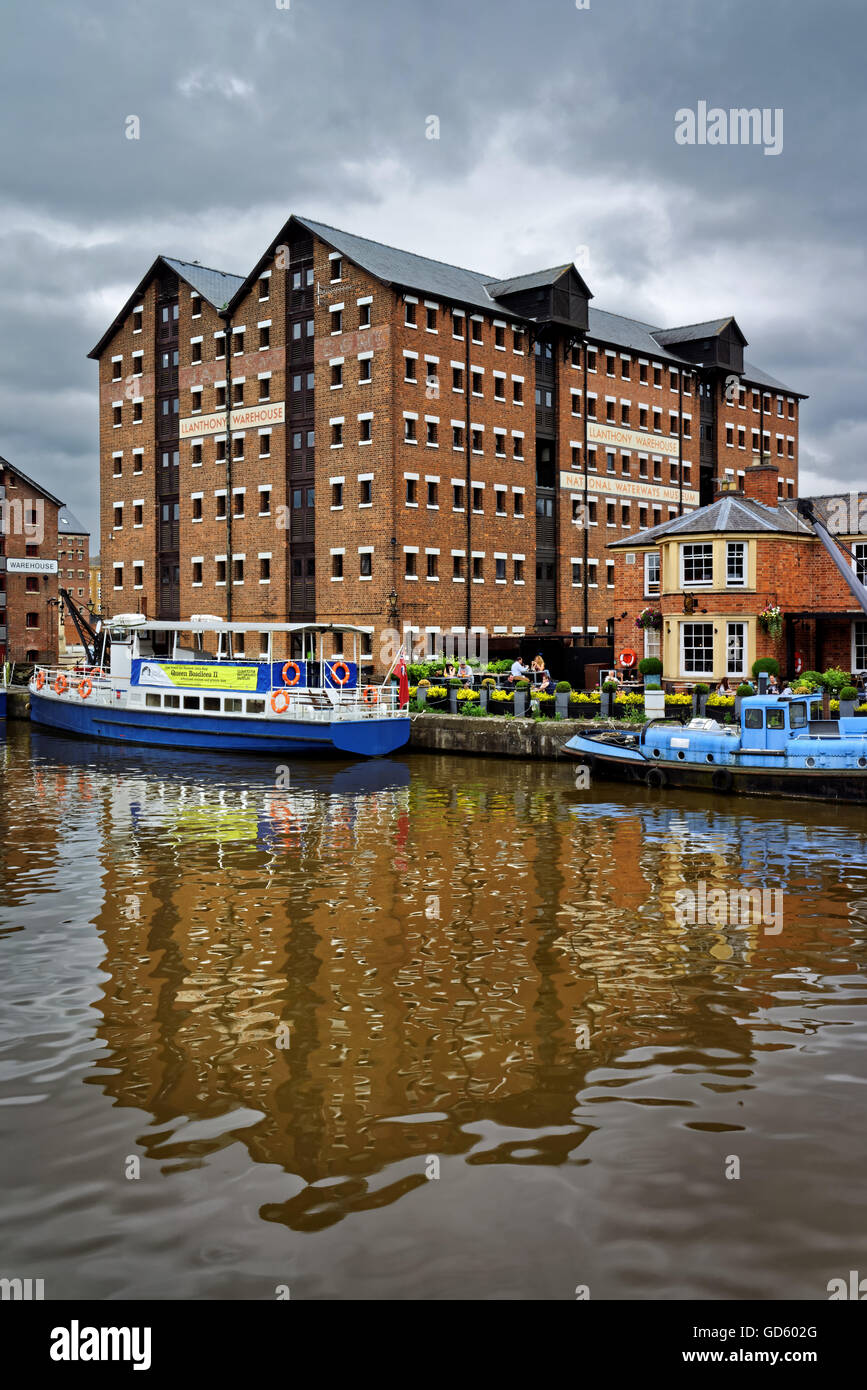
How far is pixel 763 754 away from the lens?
86.2ft

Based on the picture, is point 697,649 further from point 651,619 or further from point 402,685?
point 402,685

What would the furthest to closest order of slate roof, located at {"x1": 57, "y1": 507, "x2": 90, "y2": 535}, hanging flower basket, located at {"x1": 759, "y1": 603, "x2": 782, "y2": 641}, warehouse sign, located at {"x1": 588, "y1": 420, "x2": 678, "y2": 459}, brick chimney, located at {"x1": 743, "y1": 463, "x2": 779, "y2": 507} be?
slate roof, located at {"x1": 57, "y1": 507, "x2": 90, "y2": 535} < warehouse sign, located at {"x1": 588, "y1": 420, "x2": 678, "y2": 459} < brick chimney, located at {"x1": 743, "y1": 463, "x2": 779, "y2": 507} < hanging flower basket, located at {"x1": 759, "y1": 603, "x2": 782, "y2": 641}

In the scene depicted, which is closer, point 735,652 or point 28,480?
point 735,652

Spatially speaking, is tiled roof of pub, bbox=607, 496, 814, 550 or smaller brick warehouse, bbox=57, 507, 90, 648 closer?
tiled roof of pub, bbox=607, 496, 814, 550

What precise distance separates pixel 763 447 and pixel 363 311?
111ft

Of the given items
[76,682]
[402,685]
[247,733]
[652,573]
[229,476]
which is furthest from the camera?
[229,476]

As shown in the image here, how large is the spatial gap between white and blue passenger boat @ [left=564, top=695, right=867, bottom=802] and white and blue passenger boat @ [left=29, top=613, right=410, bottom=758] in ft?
29.4

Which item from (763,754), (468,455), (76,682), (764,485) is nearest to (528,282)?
(468,455)

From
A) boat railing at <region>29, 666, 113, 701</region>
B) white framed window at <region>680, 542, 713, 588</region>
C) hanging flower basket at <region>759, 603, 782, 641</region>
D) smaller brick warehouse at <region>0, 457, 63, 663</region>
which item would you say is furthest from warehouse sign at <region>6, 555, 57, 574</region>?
hanging flower basket at <region>759, 603, 782, 641</region>

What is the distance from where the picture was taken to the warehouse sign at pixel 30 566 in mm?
77500

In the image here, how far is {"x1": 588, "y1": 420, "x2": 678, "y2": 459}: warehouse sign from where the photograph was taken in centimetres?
6131

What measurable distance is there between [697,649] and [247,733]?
15747 millimetres

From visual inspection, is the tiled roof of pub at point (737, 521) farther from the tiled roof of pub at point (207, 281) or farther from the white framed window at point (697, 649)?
the tiled roof of pub at point (207, 281)

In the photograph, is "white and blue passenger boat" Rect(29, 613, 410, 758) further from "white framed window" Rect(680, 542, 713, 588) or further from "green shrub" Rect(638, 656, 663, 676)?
"white framed window" Rect(680, 542, 713, 588)
